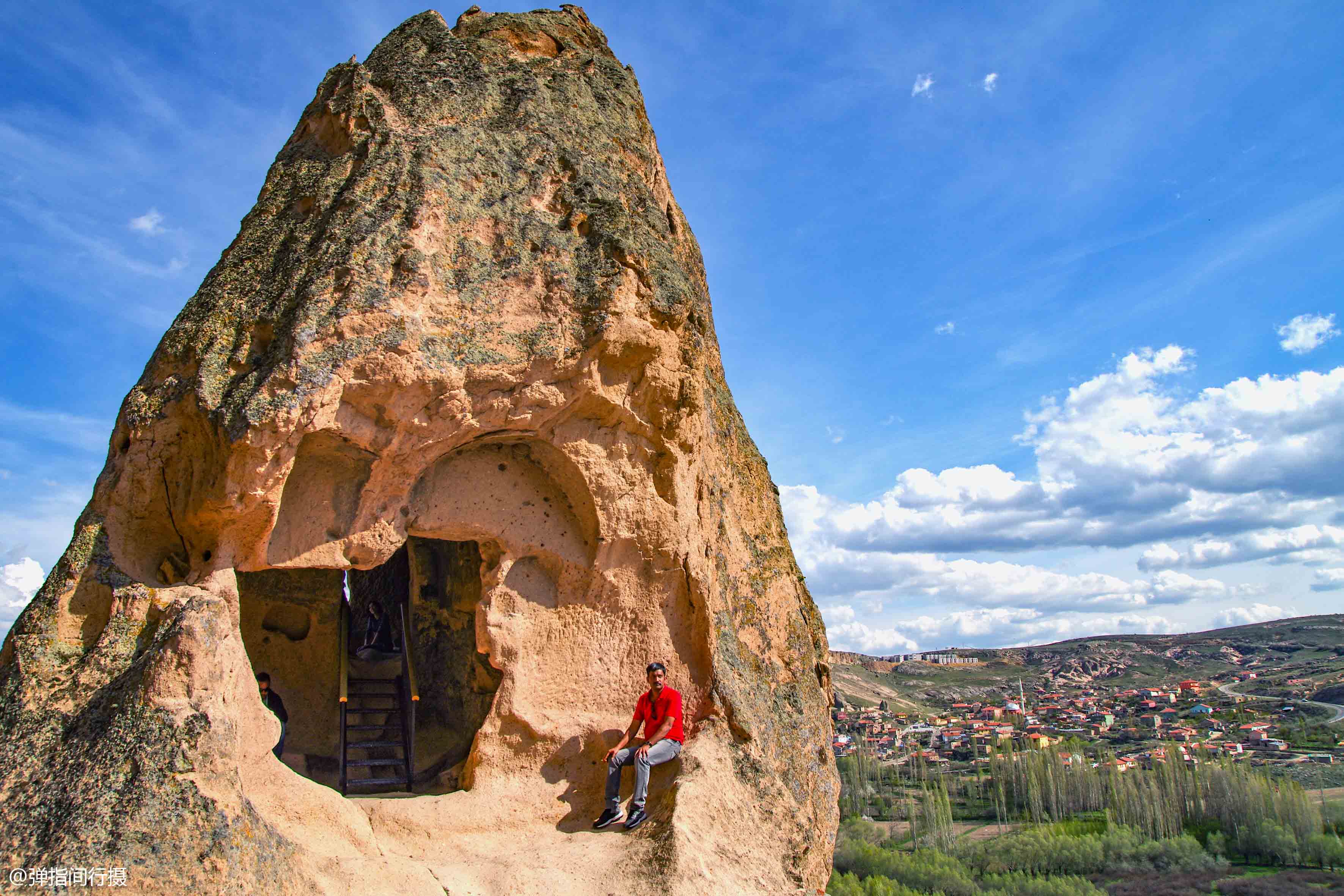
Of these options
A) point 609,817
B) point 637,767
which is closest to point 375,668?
point 609,817

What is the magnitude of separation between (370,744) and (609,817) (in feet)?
9.54

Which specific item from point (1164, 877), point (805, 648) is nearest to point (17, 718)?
point (805, 648)

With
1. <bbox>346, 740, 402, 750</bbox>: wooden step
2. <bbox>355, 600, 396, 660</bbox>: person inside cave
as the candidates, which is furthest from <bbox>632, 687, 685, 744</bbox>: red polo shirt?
<bbox>355, 600, 396, 660</bbox>: person inside cave

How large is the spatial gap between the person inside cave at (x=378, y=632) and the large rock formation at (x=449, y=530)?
4.37ft

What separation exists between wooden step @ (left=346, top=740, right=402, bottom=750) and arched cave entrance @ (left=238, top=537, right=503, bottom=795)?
0.02 meters

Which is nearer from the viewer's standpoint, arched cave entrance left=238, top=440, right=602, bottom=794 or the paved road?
arched cave entrance left=238, top=440, right=602, bottom=794

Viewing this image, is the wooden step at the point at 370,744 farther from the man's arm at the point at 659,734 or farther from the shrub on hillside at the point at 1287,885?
the shrub on hillside at the point at 1287,885

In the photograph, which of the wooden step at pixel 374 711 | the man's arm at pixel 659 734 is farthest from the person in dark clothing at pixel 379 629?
the man's arm at pixel 659 734

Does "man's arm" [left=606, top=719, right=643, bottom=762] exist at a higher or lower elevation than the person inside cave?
lower

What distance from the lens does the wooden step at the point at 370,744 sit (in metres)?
7.52

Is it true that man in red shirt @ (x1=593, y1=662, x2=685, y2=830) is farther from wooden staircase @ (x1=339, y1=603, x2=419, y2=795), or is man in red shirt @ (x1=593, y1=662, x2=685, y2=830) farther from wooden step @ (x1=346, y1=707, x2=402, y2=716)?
wooden step @ (x1=346, y1=707, x2=402, y2=716)

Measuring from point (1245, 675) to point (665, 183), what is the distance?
212 feet

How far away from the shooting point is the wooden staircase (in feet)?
24.1

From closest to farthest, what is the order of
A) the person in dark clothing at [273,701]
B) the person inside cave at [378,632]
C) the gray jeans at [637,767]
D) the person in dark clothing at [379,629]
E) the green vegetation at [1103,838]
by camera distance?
1. the gray jeans at [637,767]
2. the person in dark clothing at [273,701]
3. the person inside cave at [378,632]
4. the person in dark clothing at [379,629]
5. the green vegetation at [1103,838]
